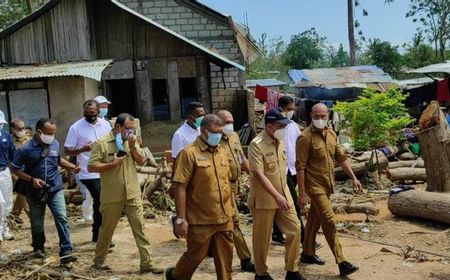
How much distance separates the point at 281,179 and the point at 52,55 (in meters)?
11.3

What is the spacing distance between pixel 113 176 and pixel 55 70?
26.1 ft

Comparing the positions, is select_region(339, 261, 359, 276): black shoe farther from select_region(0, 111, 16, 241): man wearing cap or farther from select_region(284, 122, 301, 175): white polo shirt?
select_region(0, 111, 16, 241): man wearing cap

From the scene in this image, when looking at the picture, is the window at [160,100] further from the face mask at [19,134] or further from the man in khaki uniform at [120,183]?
the man in khaki uniform at [120,183]

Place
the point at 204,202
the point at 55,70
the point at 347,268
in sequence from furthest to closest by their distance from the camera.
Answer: the point at 55,70
the point at 347,268
the point at 204,202

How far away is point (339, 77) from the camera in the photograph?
25969 millimetres

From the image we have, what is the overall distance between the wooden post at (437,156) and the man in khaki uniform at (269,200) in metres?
4.23

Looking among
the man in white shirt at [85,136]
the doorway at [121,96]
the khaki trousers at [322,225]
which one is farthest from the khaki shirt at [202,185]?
the doorway at [121,96]

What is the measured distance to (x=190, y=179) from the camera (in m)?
4.81

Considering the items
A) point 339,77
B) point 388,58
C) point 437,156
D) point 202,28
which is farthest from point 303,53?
point 437,156

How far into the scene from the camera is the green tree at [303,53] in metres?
45.5

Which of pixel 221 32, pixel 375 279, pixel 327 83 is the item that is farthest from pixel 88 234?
pixel 327 83

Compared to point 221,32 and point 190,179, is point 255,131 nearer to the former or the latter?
point 221,32

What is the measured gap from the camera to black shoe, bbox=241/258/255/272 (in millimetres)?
6094

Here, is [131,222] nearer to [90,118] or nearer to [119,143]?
[119,143]
